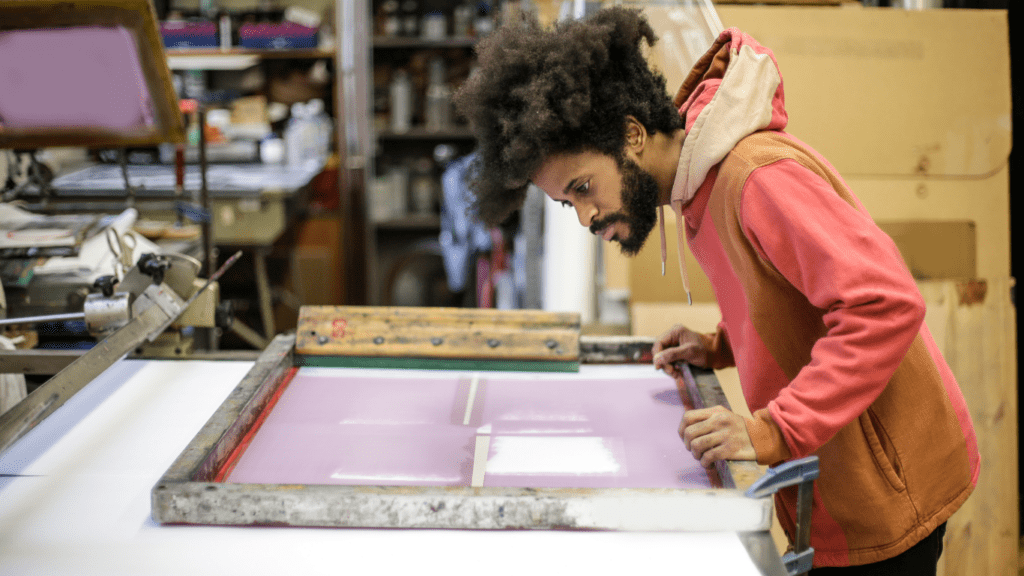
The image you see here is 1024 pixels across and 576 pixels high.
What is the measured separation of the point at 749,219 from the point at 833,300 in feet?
0.42

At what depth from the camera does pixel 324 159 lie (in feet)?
12.7

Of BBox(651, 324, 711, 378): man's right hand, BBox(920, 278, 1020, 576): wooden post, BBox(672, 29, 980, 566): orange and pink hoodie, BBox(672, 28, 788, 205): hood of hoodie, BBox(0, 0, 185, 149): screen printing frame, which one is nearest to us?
BBox(672, 29, 980, 566): orange and pink hoodie

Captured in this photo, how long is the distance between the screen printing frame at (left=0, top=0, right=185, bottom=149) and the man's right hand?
A: 109 centimetres

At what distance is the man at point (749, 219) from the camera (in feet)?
2.76

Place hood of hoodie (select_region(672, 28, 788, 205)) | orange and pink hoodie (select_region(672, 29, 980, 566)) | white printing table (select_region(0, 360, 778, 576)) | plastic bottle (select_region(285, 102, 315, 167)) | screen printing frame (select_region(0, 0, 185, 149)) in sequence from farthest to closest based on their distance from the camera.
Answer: plastic bottle (select_region(285, 102, 315, 167))
screen printing frame (select_region(0, 0, 185, 149))
hood of hoodie (select_region(672, 28, 788, 205))
orange and pink hoodie (select_region(672, 29, 980, 566))
white printing table (select_region(0, 360, 778, 576))

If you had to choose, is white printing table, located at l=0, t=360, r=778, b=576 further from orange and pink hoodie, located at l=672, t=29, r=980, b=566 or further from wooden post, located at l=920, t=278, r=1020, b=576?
wooden post, located at l=920, t=278, r=1020, b=576

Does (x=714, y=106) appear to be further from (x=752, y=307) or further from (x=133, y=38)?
(x=133, y=38)

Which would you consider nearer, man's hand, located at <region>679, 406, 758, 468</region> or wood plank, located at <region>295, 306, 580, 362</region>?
man's hand, located at <region>679, 406, 758, 468</region>

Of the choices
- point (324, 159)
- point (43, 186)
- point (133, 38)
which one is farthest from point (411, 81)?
point (133, 38)

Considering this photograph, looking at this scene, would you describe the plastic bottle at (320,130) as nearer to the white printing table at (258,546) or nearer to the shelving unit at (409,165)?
the shelving unit at (409,165)

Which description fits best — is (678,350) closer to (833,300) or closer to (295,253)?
(833,300)

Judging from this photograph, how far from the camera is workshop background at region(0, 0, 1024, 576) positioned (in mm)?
1849

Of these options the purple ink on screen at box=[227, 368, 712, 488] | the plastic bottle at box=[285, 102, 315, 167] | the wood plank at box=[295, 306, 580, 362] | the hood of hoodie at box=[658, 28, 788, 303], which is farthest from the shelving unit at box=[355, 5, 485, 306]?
the hood of hoodie at box=[658, 28, 788, 303]

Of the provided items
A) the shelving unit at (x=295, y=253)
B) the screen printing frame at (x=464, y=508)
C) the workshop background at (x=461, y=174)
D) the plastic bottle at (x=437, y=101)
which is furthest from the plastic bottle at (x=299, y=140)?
the screen printing frame at (x=464, y=508)
